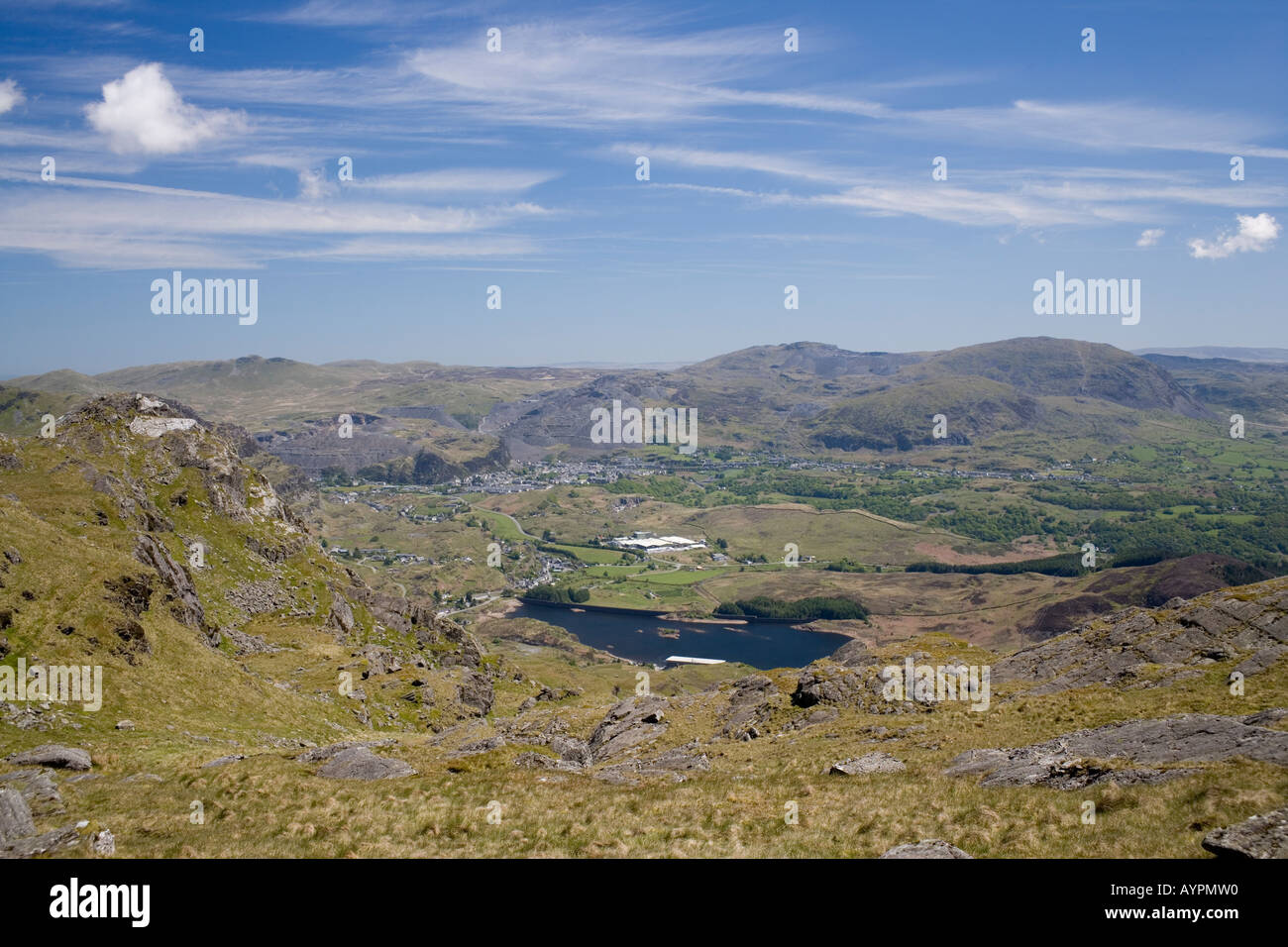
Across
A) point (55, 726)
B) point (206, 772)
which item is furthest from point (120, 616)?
point (206, 772)

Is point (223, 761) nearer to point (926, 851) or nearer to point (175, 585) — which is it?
point (926, 851)

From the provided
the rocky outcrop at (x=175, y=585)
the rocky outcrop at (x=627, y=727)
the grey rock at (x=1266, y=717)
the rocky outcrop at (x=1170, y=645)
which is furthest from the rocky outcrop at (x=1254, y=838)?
the rocky outcrop at (x=175, y=585)

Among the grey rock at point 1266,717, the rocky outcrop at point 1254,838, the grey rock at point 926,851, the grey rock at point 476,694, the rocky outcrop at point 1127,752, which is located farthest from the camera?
the grey rock at point 476,694

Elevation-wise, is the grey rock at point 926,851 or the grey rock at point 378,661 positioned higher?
the grey rock at point 926,851

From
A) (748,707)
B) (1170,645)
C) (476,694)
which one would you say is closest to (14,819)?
(748,707)

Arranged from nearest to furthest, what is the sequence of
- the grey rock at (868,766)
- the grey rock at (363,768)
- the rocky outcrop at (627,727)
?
the grey rock at (868,766) → the grey rock at (363,768) → the rocky outcrop at (627,727)

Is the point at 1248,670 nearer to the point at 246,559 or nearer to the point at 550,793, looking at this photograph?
the point at 550,793

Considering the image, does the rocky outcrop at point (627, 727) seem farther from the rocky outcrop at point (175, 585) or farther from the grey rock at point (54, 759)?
the rocky outcrop at point (175, 585)
